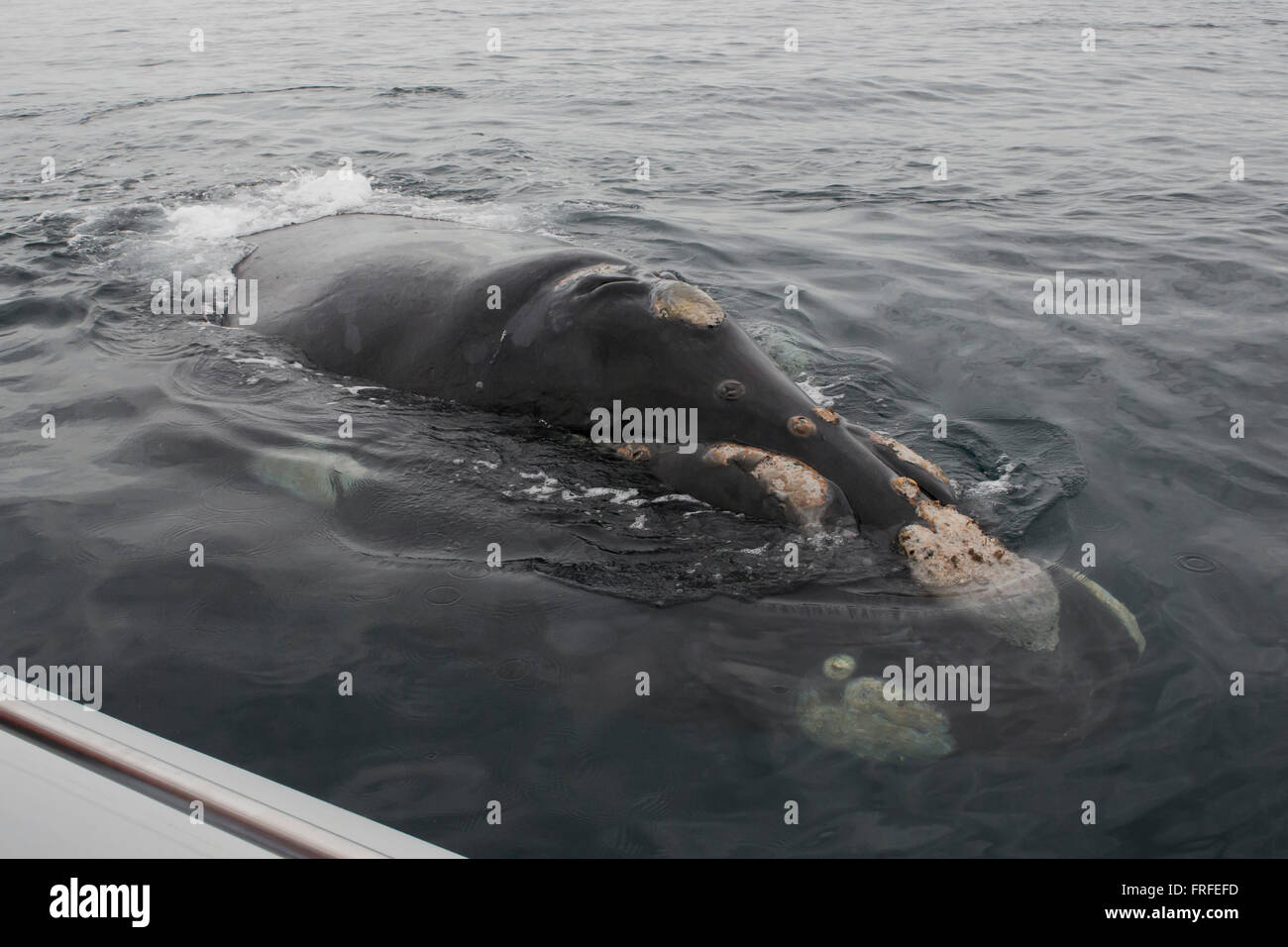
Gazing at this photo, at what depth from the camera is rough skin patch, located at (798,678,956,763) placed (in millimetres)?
4664

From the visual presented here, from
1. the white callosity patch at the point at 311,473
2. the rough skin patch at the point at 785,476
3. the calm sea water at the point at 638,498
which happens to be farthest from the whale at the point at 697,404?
the white callosity patch at the point at 311,473

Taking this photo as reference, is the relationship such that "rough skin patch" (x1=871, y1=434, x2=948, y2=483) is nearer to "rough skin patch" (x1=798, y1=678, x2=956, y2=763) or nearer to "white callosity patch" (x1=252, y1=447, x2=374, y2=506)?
"rough skin patch" (x1=798, y1=678, x2=956, y2=763)

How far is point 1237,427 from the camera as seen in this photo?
802 cm

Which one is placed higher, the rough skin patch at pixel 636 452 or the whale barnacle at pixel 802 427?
the whale barnacle at pixel 802 427

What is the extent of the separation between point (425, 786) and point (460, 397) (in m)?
2.78

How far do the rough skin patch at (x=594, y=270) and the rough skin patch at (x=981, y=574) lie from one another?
2115mm

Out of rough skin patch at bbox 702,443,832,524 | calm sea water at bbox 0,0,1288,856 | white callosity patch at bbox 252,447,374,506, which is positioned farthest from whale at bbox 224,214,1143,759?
white callosity patch at bbox 252,447,374,506

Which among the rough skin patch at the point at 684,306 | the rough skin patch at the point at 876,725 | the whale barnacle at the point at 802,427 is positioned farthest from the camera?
the rough skin patch at the point at 684,306

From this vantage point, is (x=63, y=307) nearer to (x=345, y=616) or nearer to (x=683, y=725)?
(x=345, y=616)

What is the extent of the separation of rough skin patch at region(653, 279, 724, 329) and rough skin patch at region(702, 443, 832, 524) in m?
0.73

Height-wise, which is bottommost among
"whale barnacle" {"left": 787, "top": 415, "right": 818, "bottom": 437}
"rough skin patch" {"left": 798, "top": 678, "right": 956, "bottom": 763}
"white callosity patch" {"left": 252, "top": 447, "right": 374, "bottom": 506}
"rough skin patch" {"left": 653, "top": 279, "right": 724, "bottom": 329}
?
"rough skin patch" {"left": 798, "top": 678, "right": 956, "bottom": 763}

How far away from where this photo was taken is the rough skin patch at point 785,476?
5.48 meters

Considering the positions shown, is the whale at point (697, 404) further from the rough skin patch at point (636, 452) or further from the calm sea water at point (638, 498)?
the calm sea water at point (638, 498)

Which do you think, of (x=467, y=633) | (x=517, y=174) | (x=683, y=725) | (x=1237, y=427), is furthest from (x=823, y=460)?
(x=517, y=174)
